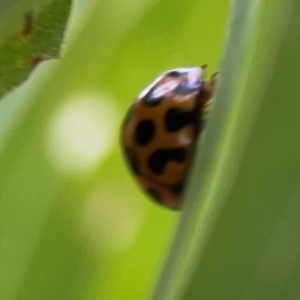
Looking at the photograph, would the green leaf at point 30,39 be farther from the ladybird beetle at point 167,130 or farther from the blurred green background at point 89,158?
the blurred green background at point 89,158

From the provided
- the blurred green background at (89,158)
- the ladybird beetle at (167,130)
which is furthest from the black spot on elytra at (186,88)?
the blurred green background at (89,158)

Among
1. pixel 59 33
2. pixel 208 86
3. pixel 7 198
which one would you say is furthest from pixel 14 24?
pixel 7 198

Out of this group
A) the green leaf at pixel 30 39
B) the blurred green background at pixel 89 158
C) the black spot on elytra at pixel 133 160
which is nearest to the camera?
the green leaf at pixel 30 39

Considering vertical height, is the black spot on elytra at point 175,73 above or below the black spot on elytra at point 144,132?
above

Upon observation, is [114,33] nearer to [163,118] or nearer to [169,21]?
[169,21]

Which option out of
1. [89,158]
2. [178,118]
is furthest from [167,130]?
[89,158]

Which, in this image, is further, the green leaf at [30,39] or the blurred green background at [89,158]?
the blurred green background at [89,158]

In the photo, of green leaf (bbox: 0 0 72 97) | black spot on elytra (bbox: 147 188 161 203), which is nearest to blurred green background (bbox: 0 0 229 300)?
black spot on elytra (bbox: 147 188 161 203)
